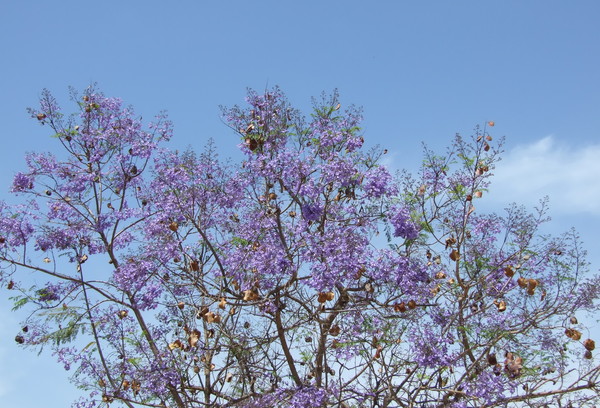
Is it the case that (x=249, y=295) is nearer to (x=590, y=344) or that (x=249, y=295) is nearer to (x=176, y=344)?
(x=176, y=344)

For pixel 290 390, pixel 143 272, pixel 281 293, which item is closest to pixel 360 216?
pixel 281 293

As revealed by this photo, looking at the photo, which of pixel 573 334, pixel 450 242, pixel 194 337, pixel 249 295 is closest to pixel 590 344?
pixel 573 334

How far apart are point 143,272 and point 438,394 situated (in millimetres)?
4289

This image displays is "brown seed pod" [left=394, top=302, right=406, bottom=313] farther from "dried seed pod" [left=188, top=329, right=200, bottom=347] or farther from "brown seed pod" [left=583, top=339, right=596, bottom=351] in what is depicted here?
"dried seed pod" [left=188, top=329, right=200, bottom=347]

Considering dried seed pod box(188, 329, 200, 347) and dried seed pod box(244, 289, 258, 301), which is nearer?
dried seed pod box(244, 289, 258, 301)

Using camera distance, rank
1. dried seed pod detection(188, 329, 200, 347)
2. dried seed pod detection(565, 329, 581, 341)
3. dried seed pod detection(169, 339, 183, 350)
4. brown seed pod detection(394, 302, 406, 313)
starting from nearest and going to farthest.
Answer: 1. brown seed pod detection(394, 302, 406, 313)
2. dried seed pod detection(565, 329, 581, 341)
3. dried seed pod detection(188, 329, 200, 347)
4. dried seed pod detection(169, 339, 183, 350)

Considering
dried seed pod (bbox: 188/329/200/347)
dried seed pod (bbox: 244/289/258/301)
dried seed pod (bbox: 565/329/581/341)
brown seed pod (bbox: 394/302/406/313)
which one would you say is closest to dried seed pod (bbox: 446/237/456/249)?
brown seed pod (bbox: 394/302/406/313)

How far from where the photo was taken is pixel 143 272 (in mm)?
8820

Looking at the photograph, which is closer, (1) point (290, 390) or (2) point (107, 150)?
(1) point (290, 390)

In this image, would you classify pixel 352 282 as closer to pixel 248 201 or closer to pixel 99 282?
pixel 248 201

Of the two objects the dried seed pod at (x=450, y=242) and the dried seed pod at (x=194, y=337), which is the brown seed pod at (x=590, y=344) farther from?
the dried seed pod at (x=194, y=337)

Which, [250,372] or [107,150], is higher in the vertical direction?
[107,150]

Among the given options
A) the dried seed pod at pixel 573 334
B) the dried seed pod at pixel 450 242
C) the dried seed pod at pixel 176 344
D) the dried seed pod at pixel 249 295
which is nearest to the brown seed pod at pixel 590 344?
the dried seed pod at pixel 573 334

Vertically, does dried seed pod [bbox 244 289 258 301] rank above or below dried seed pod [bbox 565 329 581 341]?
above
